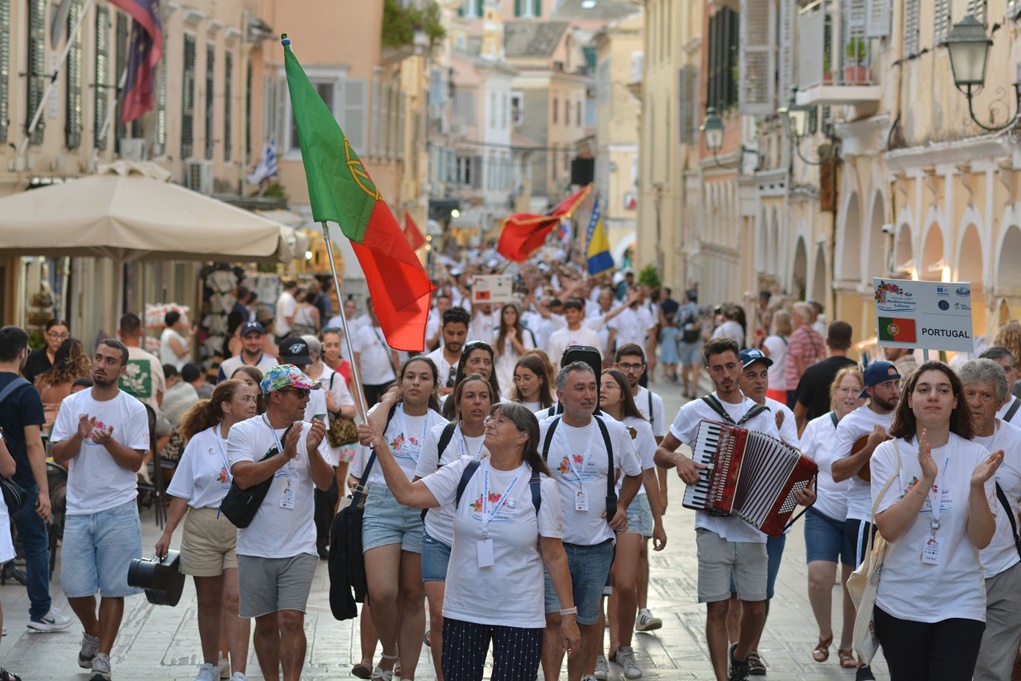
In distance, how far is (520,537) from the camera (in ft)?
24.1

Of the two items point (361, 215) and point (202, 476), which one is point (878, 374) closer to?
point (361, 215)

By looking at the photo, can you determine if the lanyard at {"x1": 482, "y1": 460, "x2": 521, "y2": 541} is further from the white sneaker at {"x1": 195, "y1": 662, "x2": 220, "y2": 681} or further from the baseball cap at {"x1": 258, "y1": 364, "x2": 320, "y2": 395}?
the white sneaker at {"x1": 195, "y1": 662, "x2": 220, "y2": 681}

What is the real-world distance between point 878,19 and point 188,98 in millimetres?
11306

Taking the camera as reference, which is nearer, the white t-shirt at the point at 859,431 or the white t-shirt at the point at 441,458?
the white t-shirt at the point at 441,458

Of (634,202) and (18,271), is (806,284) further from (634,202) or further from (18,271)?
(634,202)

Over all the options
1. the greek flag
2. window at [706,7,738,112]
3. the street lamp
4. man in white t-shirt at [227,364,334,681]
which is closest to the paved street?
man in white t-shirt at [227,364,334,681]

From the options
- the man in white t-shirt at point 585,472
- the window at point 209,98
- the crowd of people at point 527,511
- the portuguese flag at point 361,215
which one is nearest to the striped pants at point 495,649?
the crowd of people at point 527,511

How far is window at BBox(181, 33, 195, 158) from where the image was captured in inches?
1082

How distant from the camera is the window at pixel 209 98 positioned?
29.5 meters

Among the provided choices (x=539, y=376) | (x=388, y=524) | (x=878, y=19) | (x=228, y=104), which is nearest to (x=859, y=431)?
(x=539, y=376)

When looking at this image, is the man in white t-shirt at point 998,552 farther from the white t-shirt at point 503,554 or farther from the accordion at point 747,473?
the white t-shirt at point 503,554

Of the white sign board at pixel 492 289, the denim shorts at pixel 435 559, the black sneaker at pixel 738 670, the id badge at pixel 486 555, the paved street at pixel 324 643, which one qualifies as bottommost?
the paved street at pixel 324 643

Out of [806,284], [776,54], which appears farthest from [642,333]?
[776,54]

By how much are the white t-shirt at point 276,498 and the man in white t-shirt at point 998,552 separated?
120 inches
